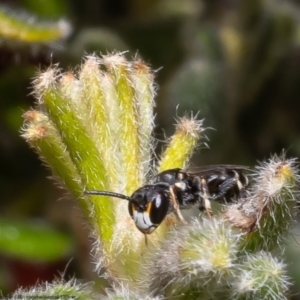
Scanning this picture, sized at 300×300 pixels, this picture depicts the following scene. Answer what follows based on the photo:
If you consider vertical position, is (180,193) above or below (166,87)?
below

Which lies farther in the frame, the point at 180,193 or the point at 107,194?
the point at 180,193

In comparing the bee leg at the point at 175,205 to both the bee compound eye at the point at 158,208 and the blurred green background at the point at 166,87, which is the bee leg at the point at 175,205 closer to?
the bee compound eye at the point at 158,208

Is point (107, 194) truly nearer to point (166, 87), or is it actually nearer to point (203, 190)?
point (203, 190)

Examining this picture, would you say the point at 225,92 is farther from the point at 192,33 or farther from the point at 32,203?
the point at 32,203

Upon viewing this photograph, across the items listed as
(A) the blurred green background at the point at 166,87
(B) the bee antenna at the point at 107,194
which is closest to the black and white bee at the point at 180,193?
(B) the bee antenna at the point at 107,194

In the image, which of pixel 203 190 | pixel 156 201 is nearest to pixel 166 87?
pixel 203 190

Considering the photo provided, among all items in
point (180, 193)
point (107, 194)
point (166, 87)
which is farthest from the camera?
point (166, 87)
